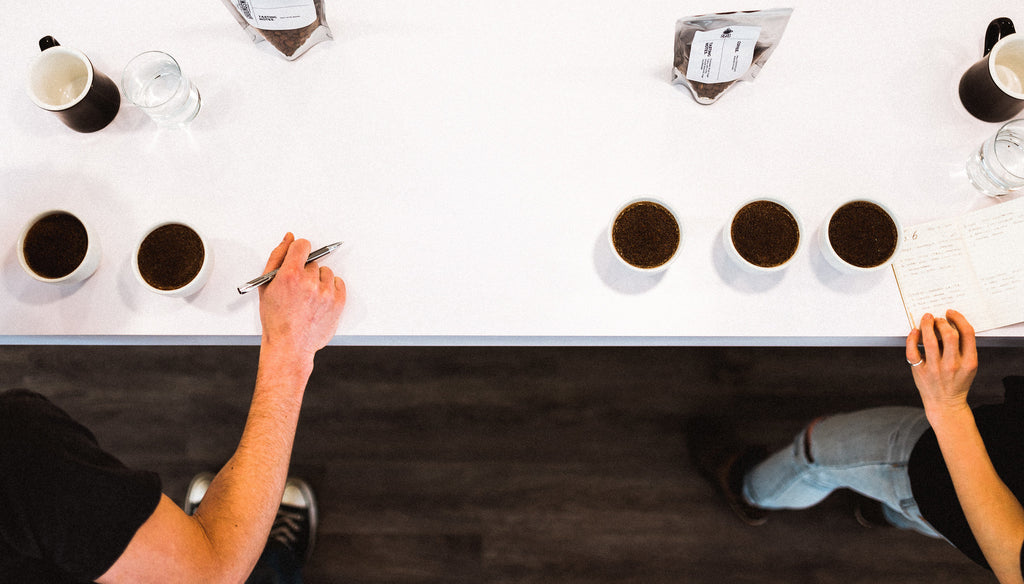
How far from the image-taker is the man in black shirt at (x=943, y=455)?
2.76ft

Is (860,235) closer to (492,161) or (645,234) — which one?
(645,234)

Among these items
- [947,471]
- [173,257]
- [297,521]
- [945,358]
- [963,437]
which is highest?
[173,257]

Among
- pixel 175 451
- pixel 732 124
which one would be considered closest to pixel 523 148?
pixel 732 124

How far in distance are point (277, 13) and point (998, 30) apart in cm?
116

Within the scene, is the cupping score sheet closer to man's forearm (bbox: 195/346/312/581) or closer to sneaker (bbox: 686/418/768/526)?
sneaker (bbox: 686/418/768/526)

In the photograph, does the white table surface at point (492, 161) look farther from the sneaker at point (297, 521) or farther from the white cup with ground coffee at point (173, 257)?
the sneaker at point (297, 521)

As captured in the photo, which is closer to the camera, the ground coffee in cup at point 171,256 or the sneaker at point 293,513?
the ground coffee in cup at point 171,256

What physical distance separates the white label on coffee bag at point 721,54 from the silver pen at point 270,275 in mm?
631

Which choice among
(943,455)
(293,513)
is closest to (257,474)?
(293,513)

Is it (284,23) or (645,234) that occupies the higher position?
(284,23)

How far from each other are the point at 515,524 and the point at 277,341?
97cm

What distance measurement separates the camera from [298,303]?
86 cm

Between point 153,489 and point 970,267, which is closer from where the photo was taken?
point 153,489

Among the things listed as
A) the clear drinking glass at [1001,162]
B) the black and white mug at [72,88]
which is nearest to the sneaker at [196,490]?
the black and white mug at [72,88]
